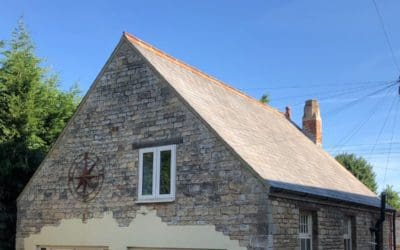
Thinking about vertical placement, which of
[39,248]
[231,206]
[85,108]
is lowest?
[39,248]

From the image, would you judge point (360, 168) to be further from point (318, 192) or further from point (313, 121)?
point (318, 192)

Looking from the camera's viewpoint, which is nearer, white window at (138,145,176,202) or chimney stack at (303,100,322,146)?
white window at (138,145,176,202)

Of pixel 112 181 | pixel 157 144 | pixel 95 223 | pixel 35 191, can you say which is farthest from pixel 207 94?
pixel 35 191

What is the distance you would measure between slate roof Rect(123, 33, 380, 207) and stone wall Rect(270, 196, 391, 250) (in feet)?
1.18

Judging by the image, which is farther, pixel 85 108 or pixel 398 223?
pixel 398 223

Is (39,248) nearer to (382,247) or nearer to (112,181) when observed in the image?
(112,181)

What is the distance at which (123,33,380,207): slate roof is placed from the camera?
1412 centimetres

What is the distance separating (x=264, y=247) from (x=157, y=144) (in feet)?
13.8

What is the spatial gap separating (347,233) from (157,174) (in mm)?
6622

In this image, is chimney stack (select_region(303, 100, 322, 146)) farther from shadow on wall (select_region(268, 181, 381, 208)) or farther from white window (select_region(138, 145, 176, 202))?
white window (select_region(138, 145, 176, 202))

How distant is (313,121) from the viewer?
25453 mm

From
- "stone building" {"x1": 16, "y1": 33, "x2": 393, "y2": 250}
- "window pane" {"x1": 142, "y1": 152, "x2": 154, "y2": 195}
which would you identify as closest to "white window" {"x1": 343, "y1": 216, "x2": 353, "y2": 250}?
"stone building" {"x1": 16, "y1": 33, "x2": 393, "y2": 250}

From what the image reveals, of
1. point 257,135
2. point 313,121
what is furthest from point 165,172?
point 313,121

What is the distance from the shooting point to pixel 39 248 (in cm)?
1700
